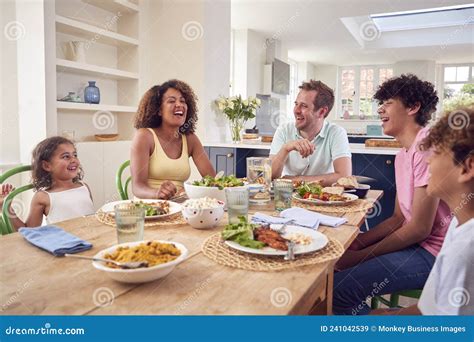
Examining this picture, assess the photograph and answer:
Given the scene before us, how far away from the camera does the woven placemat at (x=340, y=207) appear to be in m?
1.49

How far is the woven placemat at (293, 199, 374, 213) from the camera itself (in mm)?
1488

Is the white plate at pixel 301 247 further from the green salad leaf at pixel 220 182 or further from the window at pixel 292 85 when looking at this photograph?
the window at pixel 292 85

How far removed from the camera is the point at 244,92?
19.3ft

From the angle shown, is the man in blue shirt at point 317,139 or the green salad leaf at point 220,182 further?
the man in blue shirt at point 317,139

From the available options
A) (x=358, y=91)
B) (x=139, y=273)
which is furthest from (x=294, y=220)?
(x=358, y=91)

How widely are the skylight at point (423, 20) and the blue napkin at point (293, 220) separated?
5886 mm

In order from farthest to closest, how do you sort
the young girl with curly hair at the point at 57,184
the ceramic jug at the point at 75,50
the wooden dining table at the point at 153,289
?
1. the ceramic jug at the point at 75,50
2. the young girl with curly hair at the point at 57,184
3. the wooden dining table at the point at 153,289

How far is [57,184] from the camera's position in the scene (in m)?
1.75

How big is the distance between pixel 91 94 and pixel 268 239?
9.35ft

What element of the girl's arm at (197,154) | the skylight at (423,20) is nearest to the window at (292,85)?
the skylight at (423,20)

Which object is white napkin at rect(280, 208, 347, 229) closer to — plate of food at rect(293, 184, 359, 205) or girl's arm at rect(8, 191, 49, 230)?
plate of food at rect(293, 184, 359, 205)

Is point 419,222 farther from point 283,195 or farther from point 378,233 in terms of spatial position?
point 283,195

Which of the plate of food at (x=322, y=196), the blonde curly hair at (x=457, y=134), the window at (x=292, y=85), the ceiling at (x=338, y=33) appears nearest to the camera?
the blonde curly hair at (x=457, y=134)
